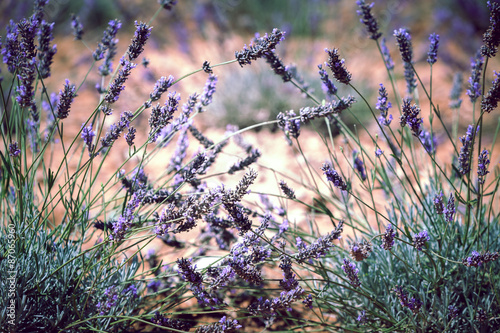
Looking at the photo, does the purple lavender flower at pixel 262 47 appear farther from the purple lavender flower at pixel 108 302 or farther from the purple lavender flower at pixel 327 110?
the purple lavender flower at pixel 108 302

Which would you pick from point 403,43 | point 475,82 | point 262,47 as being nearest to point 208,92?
point 262,47

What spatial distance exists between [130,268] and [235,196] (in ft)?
2.12

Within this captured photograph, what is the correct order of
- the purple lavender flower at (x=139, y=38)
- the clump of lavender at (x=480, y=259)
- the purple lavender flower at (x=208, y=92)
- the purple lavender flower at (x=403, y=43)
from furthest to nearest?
the purple lavender flower at (x=208, y=92) → the purple lavender flower at (x=403, y=43) → the purple lavender flower at (x=139, y=38) → the clump of lavender at (x=480, y=259)

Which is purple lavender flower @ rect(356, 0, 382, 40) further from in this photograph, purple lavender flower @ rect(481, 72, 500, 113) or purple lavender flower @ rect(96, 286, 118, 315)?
purple lavender flower @ rect(96, 286, 118, 315)

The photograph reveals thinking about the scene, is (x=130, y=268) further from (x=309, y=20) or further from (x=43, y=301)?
(x=309, y=20)

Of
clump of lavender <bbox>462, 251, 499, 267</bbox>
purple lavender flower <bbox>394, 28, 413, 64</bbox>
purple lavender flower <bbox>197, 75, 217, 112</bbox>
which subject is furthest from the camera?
purple lavender flower <bbox>197, 75, 217, 112</bbox>

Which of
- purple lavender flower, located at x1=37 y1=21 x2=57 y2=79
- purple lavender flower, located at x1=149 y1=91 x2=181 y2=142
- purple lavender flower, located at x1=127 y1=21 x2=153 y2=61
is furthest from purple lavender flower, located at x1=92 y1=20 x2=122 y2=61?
purple lavender flower, located at x1=149 y1=91 x2=181 y2=142

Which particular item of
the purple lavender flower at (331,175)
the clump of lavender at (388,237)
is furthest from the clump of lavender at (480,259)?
the purple lavender flower at (331,175)

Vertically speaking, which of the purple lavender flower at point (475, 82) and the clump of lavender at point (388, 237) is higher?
the purple lavender flower at point (475, 82)

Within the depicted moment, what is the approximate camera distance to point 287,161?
3166mm

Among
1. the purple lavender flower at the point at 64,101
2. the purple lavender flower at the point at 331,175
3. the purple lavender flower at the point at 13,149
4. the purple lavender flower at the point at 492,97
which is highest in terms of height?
the purple lavender flower at the point at 64,101

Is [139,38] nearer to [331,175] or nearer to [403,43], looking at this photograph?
[331,175]

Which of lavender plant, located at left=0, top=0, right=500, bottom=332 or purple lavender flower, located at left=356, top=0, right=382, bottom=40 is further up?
purple lavender flower, located at left=356, top=0, right=382, bottom=40

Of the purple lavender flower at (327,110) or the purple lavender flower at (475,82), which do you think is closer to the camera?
the purple lavender flower at (327,110)
